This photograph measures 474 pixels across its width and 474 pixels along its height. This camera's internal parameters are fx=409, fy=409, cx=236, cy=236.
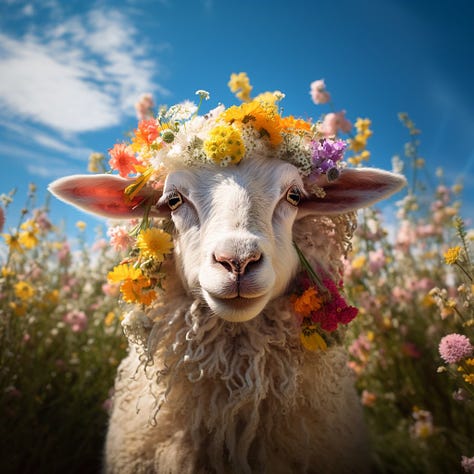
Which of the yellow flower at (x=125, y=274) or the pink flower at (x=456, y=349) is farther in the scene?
the yellow flower at (x=125, y=274)

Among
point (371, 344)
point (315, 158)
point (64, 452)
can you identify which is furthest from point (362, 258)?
point (64, 452)

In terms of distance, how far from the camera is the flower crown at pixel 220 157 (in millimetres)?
2184

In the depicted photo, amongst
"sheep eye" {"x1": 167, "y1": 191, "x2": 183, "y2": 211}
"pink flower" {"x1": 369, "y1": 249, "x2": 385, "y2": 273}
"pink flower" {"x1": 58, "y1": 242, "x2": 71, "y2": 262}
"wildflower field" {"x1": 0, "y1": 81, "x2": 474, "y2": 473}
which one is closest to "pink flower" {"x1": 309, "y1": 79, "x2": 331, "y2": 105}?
"wildflower field" {"x1": 0, "y1": 81, "x2": 474, "y2": 473}

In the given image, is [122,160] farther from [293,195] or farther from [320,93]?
[320,93]

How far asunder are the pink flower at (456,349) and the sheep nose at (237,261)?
1.11 meters

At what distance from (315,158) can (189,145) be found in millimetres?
729

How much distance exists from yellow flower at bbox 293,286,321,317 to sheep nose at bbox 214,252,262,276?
55 cm

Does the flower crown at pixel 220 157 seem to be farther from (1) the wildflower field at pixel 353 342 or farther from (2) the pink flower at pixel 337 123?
(2) the pink flower at pixel 337 123

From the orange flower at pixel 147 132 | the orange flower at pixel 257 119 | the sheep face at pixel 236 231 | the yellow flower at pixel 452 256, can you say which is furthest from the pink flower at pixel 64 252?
the yellow flower at pixel 452 256

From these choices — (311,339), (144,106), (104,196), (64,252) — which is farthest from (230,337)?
(64,252)

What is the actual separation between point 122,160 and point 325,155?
1.20 metres

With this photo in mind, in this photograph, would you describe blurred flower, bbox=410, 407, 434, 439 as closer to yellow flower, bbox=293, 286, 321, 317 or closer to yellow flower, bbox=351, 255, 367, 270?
yellow flower, bbox=351, 255, 367, 270

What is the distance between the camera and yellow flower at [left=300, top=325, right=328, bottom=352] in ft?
7.22

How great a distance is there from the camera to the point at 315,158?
2371 millimetres
